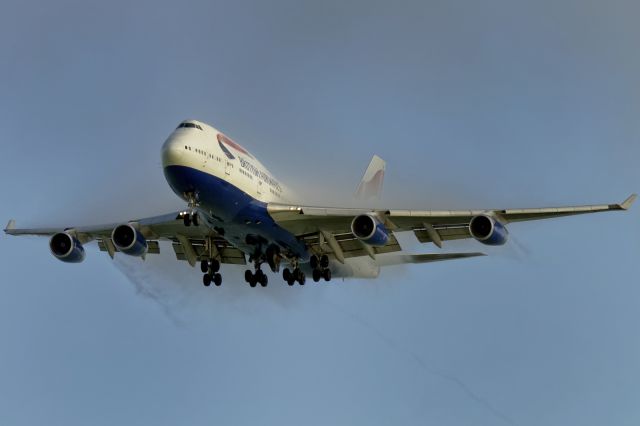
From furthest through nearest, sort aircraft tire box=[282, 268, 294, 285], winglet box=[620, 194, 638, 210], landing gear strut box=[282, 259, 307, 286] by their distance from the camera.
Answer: aircraft tire box=[282, 268, 294, 285] < landing gear strut box=[282, 259, 307, 286] < winglet box=[620, 194, 638, 210]

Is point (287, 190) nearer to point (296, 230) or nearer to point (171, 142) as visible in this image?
point (296, 230)

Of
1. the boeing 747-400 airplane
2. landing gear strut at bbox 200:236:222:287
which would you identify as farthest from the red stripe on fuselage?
landing gear strut at bbox 200:236:222:287

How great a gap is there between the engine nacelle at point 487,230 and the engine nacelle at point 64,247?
20087mm

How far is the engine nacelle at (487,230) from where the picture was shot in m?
36.2

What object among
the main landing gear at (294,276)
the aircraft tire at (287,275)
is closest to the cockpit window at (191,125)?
the main landing gear at (294,276)

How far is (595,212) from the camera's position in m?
36.0

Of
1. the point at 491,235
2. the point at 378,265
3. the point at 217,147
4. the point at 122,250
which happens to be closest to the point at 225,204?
the point at 217,147

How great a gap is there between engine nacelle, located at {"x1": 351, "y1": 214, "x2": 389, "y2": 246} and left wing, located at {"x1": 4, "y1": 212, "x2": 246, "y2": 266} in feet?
23.7

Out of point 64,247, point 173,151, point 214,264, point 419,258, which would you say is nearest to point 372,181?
point 419,258

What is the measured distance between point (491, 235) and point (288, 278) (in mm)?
11940

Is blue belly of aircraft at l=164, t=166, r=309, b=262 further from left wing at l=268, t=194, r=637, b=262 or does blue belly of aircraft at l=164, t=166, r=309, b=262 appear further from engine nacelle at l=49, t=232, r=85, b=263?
engine nacelle at l=49, t=232, r=85, b=263

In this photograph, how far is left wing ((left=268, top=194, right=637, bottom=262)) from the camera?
37000mm

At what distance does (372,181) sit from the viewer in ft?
192

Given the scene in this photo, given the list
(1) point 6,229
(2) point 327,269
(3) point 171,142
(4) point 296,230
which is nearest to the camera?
(3) point 171,142
